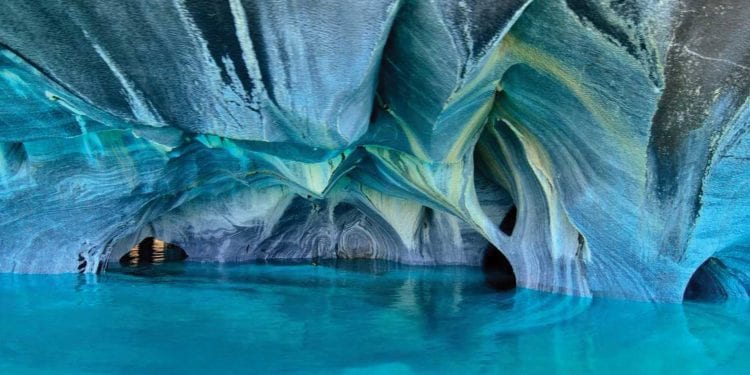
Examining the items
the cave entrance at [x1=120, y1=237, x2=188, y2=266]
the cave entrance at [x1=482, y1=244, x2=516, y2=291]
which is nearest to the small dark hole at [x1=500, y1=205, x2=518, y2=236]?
the cave entrance at [x1=482, y1=244, x2=516, y2=291]

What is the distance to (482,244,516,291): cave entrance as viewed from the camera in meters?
7.45

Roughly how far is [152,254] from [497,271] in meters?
6.82

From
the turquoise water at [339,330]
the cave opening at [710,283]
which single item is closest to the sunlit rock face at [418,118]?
the cave opening at [710,283]

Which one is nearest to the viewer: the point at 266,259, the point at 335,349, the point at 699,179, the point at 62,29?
the point at 335,349

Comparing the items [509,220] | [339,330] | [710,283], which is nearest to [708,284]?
[710,283]

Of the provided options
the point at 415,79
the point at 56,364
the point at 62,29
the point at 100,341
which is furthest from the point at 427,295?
the point at 62,29

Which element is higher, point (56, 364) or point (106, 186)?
point (106, 186)

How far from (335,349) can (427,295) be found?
2.85 metres

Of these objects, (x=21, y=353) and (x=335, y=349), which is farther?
(x=335, y=349)

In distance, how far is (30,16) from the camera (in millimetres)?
3893

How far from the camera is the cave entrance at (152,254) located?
9543 millimetres

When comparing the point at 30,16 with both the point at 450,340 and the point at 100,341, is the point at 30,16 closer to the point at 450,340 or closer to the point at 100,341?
the point at 100,341

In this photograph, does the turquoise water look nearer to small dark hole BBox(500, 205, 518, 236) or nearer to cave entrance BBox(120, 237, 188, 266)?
small dark hole BBox(500, 205, 518, 236)

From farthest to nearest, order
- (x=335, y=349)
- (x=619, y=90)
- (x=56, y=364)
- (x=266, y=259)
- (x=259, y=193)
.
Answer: (x=266, y=259)
(x=259, y=193)
(x=619, y=90)
(x=335, y=349)
(x=56, y=364)
